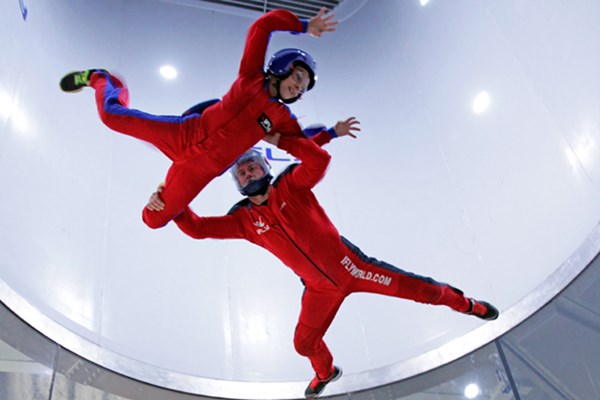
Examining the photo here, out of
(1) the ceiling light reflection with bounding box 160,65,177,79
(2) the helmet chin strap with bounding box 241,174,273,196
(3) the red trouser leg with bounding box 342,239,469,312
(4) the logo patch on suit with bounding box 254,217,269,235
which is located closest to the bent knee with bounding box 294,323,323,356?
(3) the red trouser leg with bounding box 342,239,469,312

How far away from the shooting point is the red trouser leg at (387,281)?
2.85 metres

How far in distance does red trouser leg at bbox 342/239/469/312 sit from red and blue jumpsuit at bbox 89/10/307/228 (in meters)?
0.65

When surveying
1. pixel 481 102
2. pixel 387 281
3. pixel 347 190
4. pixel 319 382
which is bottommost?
pixel 319 382

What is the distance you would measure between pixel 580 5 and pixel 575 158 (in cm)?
82

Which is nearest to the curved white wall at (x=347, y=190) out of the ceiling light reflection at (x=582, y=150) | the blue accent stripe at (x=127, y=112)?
the ceiling light reflection at (x=582, y=150)

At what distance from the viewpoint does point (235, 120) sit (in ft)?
8.86

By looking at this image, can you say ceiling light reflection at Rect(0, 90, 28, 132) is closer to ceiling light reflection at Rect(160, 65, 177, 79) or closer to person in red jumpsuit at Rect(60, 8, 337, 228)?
person in red jumpsuit at Rect(60, 8, 337, 228)

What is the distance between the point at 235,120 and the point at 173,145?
0.31 m

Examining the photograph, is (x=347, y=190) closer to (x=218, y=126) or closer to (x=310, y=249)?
(x=310, y=249)

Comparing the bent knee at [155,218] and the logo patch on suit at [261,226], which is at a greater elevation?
the bent knee at [155,218]

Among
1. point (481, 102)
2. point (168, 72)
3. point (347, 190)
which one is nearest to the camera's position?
point (481, 102)

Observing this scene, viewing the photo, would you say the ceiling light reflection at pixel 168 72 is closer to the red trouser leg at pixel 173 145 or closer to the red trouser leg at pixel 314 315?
the red trouser leg at pixel 173 145

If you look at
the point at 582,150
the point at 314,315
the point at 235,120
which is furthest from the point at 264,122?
the point at 582,150

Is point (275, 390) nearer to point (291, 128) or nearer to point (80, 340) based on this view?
point (80, 340)
